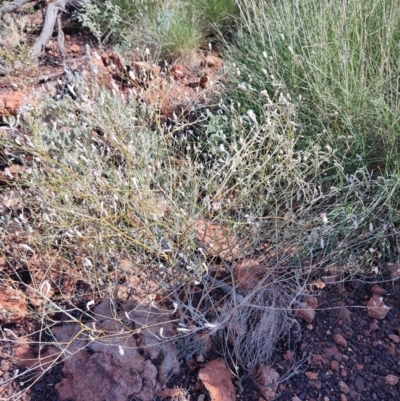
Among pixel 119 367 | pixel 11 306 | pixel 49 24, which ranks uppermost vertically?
pixel 49 24

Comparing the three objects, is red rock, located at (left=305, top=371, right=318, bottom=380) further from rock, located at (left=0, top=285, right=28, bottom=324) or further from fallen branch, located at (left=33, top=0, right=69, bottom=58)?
fallen branch, located at (left=33, top=0, right=69, bottom=58)

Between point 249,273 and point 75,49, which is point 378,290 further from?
point 75,49

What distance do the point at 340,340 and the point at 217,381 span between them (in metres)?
0.54

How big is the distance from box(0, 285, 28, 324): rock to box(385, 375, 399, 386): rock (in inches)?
57.5

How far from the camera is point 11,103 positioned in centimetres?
281

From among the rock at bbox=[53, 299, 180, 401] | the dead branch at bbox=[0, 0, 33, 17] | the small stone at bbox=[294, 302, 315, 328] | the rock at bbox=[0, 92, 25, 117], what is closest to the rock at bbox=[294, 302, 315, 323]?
the small stone at bbox=[294, 302, 315, 328]

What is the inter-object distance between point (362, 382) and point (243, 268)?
0.63m

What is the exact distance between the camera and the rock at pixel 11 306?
2.00m

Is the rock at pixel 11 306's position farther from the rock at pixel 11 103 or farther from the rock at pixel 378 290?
the rock at pixel 378 290

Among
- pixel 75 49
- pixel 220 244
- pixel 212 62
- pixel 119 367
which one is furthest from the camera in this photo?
pixel 75 49

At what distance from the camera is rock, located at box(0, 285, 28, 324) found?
200 centimetres

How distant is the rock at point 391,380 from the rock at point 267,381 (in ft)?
1.35

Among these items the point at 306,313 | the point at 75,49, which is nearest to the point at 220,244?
the point at 306,313

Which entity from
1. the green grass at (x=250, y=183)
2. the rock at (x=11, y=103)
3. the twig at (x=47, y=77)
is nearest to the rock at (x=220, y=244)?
the green grass at (x=250, y=183)
